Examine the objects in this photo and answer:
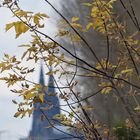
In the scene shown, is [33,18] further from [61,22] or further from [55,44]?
[61,22]

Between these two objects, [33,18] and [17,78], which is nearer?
[33,18]

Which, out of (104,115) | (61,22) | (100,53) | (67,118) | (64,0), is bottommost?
(67,118)

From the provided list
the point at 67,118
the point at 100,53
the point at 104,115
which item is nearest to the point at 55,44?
the point at 67,118

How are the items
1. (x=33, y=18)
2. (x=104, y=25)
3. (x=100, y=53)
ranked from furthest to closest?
(x=100, y=53) < (x=104, y=25) < (x=33, y=18)

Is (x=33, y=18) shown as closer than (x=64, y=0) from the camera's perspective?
Yes

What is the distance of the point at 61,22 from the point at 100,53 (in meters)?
11.4

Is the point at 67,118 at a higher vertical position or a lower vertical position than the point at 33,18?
lower

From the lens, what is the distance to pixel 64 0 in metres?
17.5

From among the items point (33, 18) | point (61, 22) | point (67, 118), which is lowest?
point (67, 118)

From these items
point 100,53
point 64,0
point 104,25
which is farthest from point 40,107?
point 64,0

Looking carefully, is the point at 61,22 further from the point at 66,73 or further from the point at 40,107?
the point at 40,107

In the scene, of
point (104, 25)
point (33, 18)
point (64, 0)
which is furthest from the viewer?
point (64, 0)

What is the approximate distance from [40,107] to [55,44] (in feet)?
1.31

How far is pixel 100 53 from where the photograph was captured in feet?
45.5
